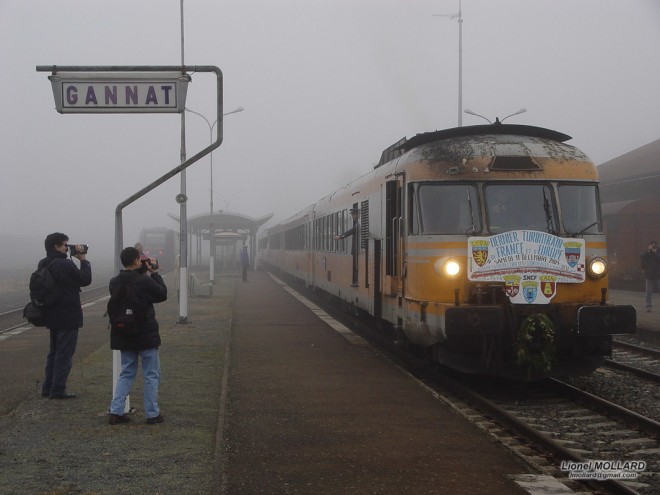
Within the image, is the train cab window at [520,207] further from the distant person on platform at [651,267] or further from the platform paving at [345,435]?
the distant person on platform at [651,267]

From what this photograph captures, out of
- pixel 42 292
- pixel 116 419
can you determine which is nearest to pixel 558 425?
pixel 116 419

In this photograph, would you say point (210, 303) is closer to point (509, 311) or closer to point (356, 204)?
point (356, 204)

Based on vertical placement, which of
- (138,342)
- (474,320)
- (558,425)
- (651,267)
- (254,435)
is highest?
(651,267)

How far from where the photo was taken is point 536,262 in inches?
377

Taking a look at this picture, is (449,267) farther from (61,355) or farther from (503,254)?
(61,355)

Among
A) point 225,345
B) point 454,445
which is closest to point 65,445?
point 454,445

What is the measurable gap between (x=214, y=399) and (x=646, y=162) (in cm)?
3569

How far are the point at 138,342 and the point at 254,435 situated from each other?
1.50 meters

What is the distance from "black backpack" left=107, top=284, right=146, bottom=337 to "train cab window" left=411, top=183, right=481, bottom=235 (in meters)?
3.82

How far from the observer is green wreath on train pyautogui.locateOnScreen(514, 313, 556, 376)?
30.4 feet

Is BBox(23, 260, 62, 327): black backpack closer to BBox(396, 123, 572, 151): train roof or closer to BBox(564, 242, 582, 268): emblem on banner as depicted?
BBox(396, 123, 572, 151): train roof

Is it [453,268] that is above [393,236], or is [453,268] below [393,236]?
below

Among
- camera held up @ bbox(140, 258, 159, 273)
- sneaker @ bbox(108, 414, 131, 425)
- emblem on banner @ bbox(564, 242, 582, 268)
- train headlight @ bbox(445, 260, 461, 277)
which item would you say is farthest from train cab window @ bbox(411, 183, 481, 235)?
sneaker @ bbox(108, 414, 131, 425)

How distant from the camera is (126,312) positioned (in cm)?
792
